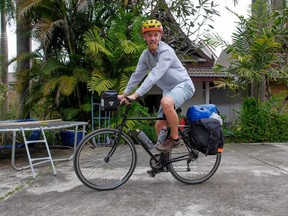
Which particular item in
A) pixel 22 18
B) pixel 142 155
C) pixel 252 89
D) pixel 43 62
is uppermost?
pixel 22 18

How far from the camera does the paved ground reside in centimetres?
312

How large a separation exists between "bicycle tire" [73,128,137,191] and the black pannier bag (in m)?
0.74

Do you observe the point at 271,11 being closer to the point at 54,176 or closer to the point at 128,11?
the point at 128,11

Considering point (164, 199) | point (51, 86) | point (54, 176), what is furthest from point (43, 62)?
point (164, 199)

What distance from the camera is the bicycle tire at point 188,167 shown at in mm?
3969

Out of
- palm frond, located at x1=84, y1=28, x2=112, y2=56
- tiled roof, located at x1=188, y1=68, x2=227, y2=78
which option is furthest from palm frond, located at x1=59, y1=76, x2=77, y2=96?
tiled roof, located at x1=188, y1=68, x2=227, y2=78

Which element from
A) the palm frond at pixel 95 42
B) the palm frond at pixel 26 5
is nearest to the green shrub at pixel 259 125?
the palm frond at pixel 95 42

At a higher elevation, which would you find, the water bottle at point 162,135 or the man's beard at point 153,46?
the man's beard at point 153,46

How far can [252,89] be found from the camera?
28.1ft

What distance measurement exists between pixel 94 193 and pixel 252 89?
19.9 feet

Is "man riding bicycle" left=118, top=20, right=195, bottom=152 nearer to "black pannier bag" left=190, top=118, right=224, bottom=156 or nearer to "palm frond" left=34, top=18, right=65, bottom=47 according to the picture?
"black pannier bag" left=190, top=118, right=224, bottom=156

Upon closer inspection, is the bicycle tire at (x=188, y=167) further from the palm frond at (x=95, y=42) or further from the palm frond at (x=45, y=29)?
the palm frond at (x=45, y=29)

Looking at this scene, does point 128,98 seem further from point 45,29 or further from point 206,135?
point 45,29

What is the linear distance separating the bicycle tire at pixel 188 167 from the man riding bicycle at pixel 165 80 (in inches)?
9.7
